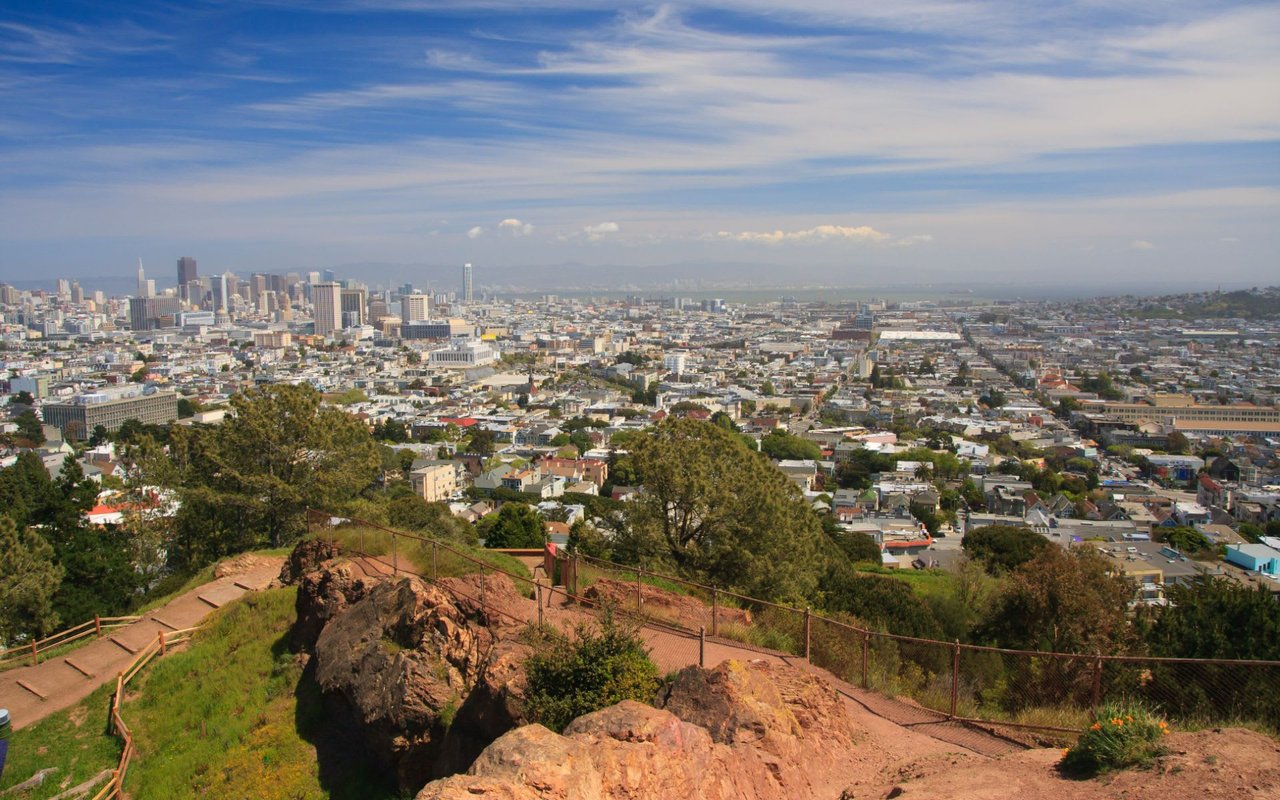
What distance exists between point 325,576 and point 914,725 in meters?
4.89

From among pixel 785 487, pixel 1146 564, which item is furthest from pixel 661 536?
pixel 1146 564

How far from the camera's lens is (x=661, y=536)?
9727 millimetres

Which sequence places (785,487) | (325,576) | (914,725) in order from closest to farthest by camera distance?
(914,725) → (325,576) → (785,487)

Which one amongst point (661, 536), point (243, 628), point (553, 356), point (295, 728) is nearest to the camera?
point (295, 728)

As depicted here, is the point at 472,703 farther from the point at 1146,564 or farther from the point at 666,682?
the point at 1146,564

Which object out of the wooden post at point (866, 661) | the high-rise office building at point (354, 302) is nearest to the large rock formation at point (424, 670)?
the wooden post at point (866, 661)

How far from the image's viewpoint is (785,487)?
34.6 feet

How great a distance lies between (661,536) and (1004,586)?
13.8 ft

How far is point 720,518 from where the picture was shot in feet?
31.3

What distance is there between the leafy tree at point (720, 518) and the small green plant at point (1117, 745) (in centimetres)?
484

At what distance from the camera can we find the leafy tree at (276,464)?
39.0 ft

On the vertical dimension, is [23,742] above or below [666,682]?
below

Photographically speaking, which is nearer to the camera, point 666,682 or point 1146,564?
point 666,682

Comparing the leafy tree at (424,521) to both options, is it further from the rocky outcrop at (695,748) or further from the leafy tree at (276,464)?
the rocky outcrop at (695,748)
